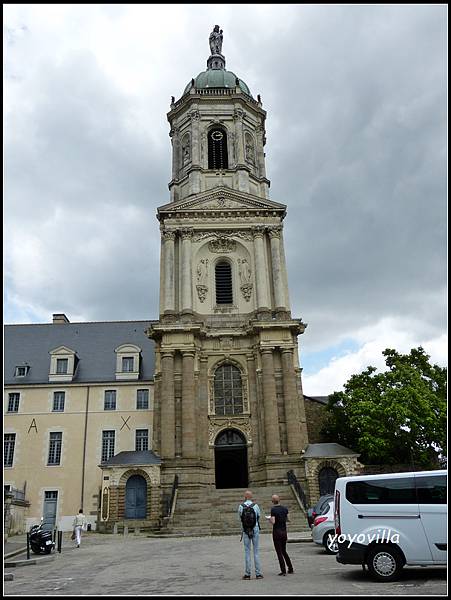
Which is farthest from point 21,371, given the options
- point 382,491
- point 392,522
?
point 392,522

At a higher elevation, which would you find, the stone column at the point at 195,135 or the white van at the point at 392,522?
the stone column at the point at 195,135

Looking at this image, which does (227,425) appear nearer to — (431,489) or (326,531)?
(326,531)

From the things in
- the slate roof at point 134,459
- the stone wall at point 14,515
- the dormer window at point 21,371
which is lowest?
the stone wall at point 14,515

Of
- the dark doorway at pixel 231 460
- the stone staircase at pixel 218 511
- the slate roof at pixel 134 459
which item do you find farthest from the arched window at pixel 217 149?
the stone staircase at pixel 218 511

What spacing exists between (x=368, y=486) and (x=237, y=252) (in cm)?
3042

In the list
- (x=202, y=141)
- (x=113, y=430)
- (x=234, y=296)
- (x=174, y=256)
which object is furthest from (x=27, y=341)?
(x=202, y=141)

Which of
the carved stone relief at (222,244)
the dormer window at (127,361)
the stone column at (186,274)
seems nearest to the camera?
the stone column at (186,274)

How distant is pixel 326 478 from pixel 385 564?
22.6m

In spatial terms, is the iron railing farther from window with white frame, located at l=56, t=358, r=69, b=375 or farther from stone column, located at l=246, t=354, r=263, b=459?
window with white frame, located at l=56, t=358, r=69, b=375

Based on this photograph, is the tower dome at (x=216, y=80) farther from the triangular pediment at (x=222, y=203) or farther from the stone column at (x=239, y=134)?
the triangular pediment at (x=222, y=203)

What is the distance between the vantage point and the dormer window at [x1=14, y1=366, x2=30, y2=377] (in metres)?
42.1

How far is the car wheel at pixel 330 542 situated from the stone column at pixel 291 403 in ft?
55.4

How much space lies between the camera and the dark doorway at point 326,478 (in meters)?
32.7

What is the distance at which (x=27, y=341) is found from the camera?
4628 cm
